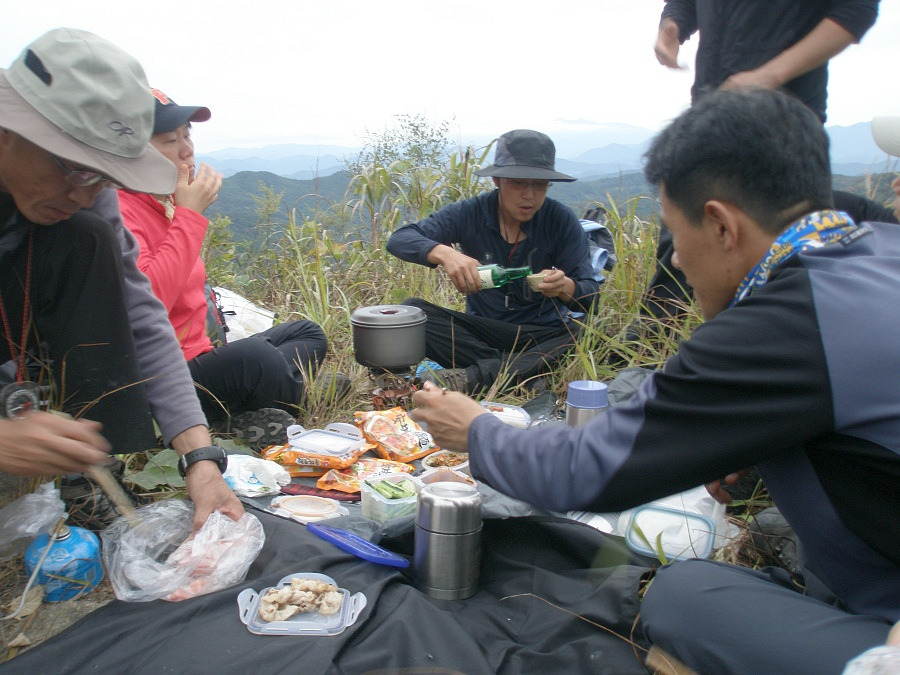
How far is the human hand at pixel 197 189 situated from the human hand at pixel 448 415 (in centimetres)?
155

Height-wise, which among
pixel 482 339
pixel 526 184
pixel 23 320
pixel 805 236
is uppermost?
pixel 805 236

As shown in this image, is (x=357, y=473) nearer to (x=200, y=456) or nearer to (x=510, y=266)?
(x=200, y=456)

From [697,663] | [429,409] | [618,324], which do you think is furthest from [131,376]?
[618,324]

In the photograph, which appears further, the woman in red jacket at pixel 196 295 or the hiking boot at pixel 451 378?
the hiking boot at pixel 451 378

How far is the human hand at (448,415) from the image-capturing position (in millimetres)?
1456

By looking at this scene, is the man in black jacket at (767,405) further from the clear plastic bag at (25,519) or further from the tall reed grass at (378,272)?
the tall reed grass at (378,272)

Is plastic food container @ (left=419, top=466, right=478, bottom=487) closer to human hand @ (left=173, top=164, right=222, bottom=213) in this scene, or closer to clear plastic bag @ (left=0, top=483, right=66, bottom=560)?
clear plastic bag @ (left=0, top=483, right=66, bottom=560)

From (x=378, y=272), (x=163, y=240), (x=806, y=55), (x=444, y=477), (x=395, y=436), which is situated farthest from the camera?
(x=378, y=272)

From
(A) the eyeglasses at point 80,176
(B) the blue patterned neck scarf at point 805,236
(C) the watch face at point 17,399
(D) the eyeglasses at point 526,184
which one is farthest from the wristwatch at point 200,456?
(D) the eyeglasses at point 526,184

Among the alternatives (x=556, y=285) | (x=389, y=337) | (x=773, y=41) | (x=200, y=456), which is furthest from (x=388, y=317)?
(x=773, y=41)

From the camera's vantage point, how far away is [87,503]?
1.97 m

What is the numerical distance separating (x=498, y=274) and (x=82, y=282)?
2.06 meters

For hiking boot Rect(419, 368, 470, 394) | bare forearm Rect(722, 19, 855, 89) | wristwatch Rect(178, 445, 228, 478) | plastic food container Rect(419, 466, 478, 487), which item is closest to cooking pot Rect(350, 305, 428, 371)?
hiking boot Rect(419, 368, 470, 394)

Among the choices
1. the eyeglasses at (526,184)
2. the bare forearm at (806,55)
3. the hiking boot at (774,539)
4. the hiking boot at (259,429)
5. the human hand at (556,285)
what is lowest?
the hiking boot at (259,429)
